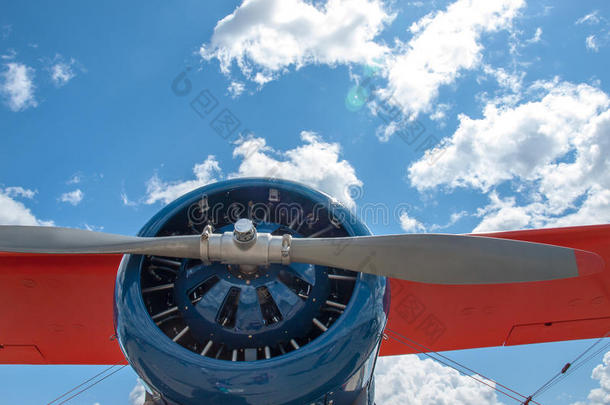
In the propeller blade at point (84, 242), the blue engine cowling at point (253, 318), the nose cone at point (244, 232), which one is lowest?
the blue engine cowling at point (253, 318)

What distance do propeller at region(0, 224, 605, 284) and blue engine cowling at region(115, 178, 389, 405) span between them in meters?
0.30

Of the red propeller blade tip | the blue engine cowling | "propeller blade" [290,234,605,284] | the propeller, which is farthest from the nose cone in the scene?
the red propeller blade tip

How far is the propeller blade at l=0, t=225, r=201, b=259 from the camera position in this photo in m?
3.50

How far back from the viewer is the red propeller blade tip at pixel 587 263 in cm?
315

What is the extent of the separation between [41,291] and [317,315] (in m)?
4.69

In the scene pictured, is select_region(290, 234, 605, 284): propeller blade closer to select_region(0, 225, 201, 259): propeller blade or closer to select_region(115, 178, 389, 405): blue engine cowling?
select_region(115, 178, 389, 405): blue engine cowling

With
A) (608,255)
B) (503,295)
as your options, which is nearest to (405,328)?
(503,295)

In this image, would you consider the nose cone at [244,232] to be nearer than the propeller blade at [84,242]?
Yes

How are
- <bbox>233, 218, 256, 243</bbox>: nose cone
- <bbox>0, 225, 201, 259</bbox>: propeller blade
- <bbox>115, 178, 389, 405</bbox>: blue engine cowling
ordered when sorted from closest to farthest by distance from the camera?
<bbox>115, 178, 389, 405</bbox>: blue engine cowling, <bbox>233, 218, 256, 243</bbox>: nose cone, <bbox>0, 225, 201, 259</bbox>: propeller blade

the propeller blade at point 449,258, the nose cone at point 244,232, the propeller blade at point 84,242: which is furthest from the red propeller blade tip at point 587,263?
the propeller blade at point 84,242

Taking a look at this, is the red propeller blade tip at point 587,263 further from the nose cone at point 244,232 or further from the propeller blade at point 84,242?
the propeller blade at point 84,242

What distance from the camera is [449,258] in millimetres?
3266

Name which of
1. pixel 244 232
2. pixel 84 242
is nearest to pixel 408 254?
pixel 244 232

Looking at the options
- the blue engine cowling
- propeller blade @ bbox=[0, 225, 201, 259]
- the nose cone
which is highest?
propeller blade @ bbox=[0, 225, 201, 259]
